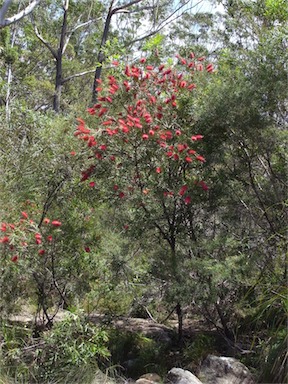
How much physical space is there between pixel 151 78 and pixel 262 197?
1.55 meters

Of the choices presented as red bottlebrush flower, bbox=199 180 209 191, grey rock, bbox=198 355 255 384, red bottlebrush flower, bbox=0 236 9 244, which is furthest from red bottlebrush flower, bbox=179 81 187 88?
grey rock, bbox=198 355 255 384

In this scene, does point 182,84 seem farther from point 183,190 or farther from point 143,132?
point 183,190

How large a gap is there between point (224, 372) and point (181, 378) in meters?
0.38

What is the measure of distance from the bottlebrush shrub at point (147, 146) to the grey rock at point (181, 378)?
133cm

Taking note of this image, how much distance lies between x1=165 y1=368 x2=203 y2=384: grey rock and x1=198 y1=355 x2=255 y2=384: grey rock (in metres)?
0.18

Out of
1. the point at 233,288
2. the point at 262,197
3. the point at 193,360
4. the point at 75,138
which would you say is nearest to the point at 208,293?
the point at 233,288

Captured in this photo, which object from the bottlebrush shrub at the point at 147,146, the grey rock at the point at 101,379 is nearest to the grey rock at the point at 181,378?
the grey rock at the point at 101,379

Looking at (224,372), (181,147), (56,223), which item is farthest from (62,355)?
(181,147)

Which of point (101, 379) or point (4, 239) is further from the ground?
point (4, 239)

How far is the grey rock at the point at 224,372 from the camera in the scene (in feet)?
12.6

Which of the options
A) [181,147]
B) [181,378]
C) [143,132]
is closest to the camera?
[181,378]

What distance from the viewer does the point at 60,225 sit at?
4832 mm

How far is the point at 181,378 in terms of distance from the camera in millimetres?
3797

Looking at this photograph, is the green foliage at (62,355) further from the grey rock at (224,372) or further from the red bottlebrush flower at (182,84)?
the red bottlebrush flower at (182,84)
